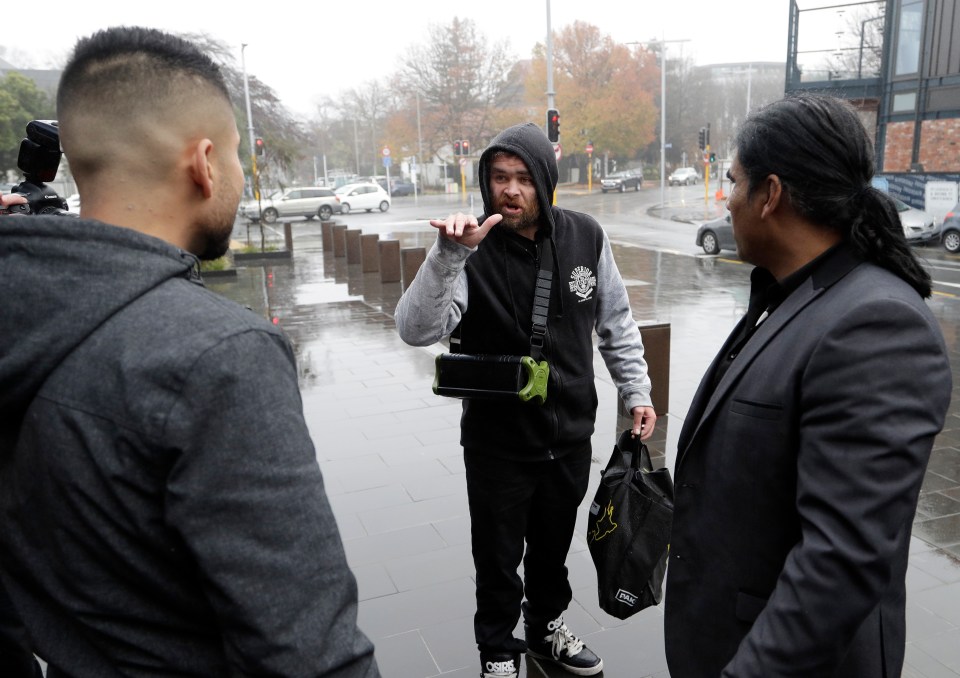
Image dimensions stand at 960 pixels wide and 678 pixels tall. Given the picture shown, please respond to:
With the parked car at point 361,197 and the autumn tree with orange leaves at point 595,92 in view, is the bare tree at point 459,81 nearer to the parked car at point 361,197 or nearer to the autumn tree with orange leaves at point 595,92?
the autumn tree with orange leaves at point 595,92

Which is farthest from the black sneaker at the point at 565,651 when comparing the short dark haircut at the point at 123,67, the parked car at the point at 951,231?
the parked car at the point at 951,231

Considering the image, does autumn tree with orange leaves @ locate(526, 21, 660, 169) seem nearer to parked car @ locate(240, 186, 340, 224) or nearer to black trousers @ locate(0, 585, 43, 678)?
parked car @ locate(240, 186, 340, 224)

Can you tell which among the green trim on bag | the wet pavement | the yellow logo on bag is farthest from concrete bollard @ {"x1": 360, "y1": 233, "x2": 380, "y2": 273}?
the yellow logo on bag

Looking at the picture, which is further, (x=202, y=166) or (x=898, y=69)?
(x=898, y=69)

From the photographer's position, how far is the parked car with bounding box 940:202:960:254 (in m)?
16.9

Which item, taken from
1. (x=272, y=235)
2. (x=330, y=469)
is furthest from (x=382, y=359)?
(x=272, y=235)

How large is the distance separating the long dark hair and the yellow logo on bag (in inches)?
50.9

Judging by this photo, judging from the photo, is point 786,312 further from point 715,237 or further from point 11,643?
point 715,237

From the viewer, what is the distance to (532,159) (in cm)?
288

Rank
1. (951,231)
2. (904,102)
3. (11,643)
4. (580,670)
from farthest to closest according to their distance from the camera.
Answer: (904,102) < (951,231) < (580,670) < (11,643)

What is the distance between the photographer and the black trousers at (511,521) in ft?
9.41

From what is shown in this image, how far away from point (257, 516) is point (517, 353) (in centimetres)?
180

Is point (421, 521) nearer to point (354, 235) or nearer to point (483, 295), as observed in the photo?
point (483, 295)

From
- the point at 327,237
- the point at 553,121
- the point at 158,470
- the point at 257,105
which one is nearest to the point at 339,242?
the point at 327,237
